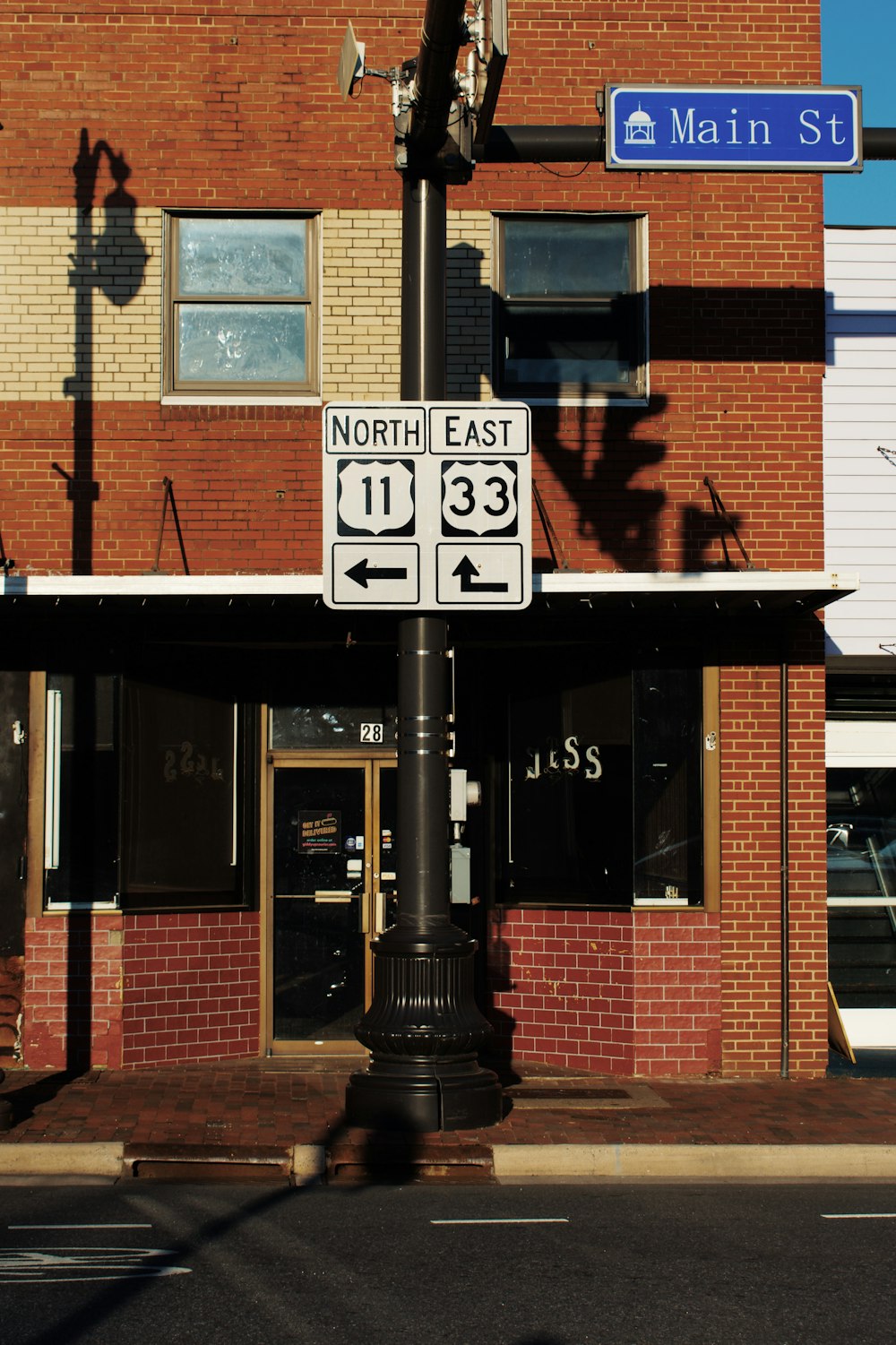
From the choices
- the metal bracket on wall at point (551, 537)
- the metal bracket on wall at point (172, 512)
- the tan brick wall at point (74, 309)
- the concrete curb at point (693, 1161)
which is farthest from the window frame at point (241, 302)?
the concrete curb at point (693, 1161)

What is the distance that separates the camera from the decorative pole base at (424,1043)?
9.34 metres

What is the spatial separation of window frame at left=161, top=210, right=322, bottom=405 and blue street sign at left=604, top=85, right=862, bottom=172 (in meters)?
3.13

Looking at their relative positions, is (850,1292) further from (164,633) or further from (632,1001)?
(164,633)

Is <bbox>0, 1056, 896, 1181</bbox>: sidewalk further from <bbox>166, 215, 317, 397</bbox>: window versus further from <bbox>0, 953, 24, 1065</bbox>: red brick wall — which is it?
<bbox>166, 215, 317, 397</bbox>: window

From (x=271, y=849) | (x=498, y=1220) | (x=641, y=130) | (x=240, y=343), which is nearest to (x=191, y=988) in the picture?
(x=271, y=849)

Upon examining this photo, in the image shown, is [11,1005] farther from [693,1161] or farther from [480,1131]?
[693,1161]

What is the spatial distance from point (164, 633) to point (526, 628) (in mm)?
2706

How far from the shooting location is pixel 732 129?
977 cm

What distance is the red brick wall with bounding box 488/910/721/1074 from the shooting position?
11586mm

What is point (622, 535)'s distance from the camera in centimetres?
1195

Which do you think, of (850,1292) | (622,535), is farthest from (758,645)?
(850,1292)

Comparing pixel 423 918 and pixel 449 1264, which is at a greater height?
pixel 423 918

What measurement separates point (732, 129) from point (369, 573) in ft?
11.6

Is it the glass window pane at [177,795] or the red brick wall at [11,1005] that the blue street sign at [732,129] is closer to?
the glass window pane at [177,795]
